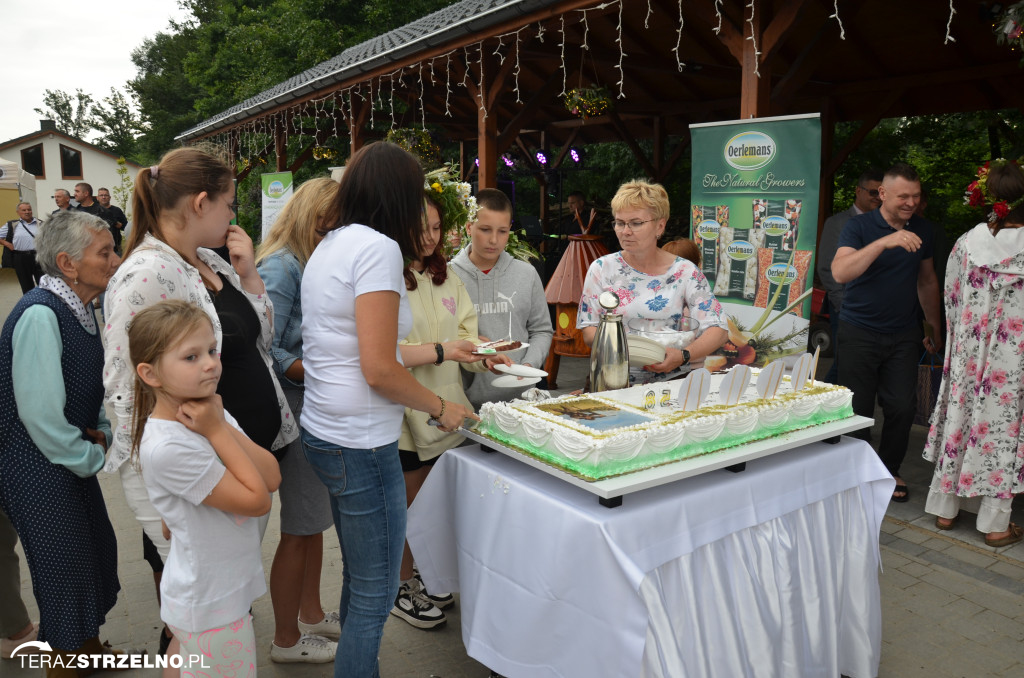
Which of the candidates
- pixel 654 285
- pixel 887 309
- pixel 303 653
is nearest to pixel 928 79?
pixel 887 309

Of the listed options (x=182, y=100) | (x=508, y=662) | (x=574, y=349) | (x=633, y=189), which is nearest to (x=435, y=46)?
(x=574, y=349)

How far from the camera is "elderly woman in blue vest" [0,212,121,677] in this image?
214 cm

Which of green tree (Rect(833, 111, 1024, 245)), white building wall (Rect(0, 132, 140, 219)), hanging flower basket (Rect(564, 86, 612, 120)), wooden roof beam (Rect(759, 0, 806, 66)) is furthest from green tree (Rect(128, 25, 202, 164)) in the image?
wooden roof beam (Rect(759, 0, 806, 66))

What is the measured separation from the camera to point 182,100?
37281 mm

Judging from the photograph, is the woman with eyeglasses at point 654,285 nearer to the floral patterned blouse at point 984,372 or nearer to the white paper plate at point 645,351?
the white paper plate at point 645,351

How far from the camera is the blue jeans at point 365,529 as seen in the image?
1939 mm

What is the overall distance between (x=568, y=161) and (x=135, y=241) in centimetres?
1547

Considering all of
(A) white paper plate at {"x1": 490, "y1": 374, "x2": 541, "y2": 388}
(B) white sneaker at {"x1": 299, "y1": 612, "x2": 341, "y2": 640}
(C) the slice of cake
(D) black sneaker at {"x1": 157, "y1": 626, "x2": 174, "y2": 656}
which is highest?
(C) the slice of cake

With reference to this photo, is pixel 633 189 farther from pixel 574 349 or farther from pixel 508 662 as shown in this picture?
pixel 574 349

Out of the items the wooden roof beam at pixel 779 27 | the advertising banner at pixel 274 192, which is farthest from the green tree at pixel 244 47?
the wooden roof beam at pixel 779 27

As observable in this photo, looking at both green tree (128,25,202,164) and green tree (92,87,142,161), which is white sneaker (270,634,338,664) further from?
green tree (92,87,142,161)

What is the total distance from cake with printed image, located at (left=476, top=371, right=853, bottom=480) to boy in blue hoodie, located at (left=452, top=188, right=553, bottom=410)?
55 cm

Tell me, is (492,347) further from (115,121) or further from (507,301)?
(115,121)

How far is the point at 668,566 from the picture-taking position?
1908 mm
